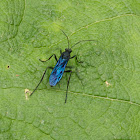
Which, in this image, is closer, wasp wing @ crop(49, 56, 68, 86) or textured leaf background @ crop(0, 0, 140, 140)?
textured leaf background @ crop(0, 0, 140, 140)

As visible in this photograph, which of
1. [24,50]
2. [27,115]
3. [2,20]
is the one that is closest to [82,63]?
[24,50]

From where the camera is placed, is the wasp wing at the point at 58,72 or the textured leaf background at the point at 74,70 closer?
the textured leaf background at the point at 74,70

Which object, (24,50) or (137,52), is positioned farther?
(137,52)

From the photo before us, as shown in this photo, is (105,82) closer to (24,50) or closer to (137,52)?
(137,52)
